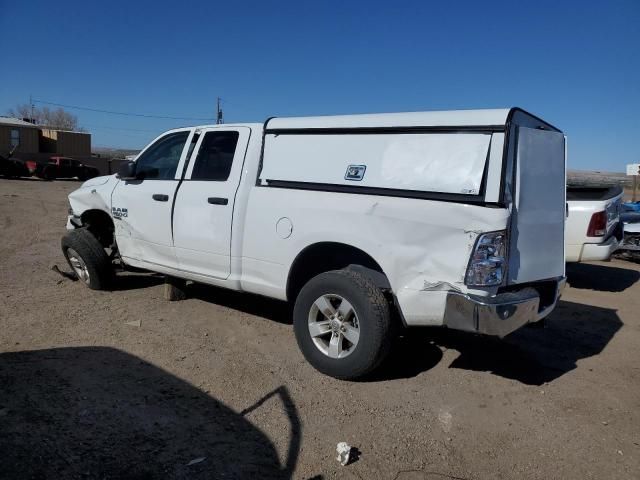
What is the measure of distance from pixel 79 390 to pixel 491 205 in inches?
126

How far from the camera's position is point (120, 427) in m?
3.29

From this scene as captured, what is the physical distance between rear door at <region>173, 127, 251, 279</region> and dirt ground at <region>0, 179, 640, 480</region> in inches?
29.7

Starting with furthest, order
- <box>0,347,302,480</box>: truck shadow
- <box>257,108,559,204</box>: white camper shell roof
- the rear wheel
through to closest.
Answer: the rear wheel → <box>257,108,559,204</box>: white camper shell roof → <box>0,347,302,480</box>: truck shadow

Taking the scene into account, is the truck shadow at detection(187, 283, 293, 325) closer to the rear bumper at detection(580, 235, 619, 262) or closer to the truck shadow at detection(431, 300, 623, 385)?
the truck shadow at detection(431, 300, 623, 385)

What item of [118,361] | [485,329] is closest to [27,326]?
[118,361]

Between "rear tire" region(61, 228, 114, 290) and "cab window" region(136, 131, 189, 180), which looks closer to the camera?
"cab window" region(136, 131, 189, 180)

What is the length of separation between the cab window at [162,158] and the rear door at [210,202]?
328 millimetres

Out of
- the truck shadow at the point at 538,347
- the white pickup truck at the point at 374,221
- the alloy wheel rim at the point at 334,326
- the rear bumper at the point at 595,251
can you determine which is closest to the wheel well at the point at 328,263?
the white pickup truck at the point at 374,221

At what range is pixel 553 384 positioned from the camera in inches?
171

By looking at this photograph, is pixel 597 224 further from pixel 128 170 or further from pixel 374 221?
pixel 128 170

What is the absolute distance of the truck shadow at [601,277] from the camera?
8.30m

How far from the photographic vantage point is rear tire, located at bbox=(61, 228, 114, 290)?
6152 mm

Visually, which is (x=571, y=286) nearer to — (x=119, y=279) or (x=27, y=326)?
(x=119, y=279)

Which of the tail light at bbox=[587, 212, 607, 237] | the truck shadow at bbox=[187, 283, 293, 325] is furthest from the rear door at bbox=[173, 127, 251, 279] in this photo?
the tail light at bbox=[587, 212, 607, 237]
